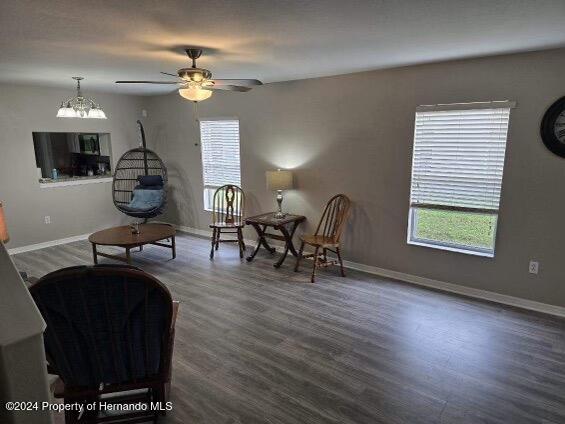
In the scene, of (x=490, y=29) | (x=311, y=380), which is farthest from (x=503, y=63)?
(x=311, y=380)

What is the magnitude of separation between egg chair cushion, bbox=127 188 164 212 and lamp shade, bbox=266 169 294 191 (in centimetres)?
209

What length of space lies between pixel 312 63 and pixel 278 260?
2.49 metres

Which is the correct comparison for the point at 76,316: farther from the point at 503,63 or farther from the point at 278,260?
the point at 503,63

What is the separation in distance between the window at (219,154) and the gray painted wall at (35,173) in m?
1.62

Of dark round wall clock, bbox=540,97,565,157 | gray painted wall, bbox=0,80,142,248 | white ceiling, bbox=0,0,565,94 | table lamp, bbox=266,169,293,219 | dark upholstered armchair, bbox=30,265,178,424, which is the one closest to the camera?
dark upholstered armchair, bbox=30,265,178,424

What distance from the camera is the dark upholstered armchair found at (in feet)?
4.81

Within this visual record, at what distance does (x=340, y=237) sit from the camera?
14.6 feet

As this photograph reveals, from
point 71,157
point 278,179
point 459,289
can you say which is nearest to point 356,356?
point 459,289

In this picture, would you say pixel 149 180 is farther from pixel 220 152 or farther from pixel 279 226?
pixel 279 226

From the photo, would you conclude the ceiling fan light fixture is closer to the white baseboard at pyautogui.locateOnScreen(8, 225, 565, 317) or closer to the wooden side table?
the wooden side table

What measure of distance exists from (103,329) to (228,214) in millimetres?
3900

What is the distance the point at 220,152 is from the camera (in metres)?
5.62

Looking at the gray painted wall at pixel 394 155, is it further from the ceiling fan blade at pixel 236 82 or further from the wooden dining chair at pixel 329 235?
the ceiling fan blade at pixel 236 82

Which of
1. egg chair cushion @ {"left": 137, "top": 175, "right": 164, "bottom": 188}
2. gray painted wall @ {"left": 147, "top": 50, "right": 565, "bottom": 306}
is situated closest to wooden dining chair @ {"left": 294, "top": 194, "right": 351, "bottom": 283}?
gray painted wall @ {"left": 147, "top": 50, "right": 565, "bottom": 306}
